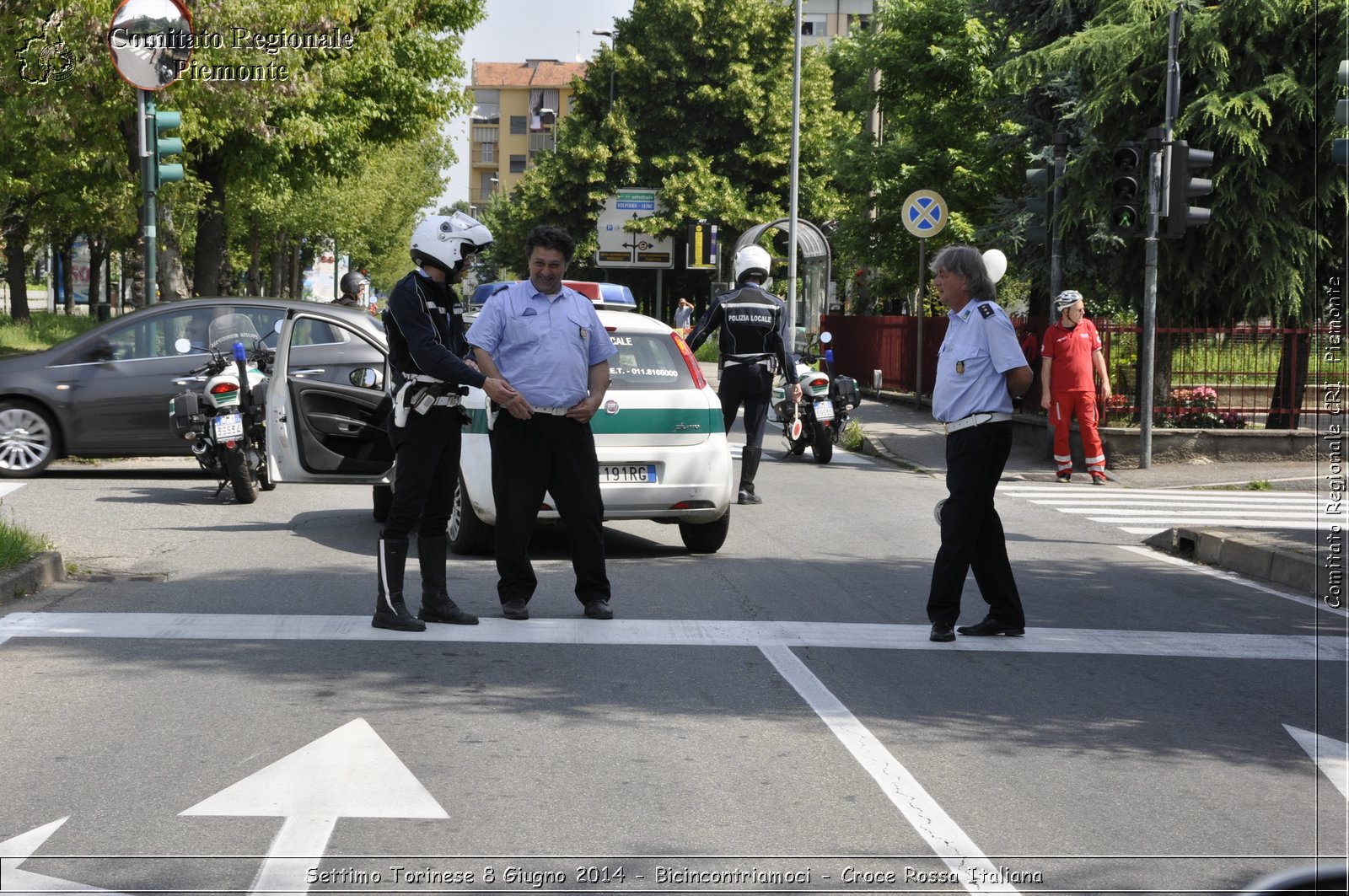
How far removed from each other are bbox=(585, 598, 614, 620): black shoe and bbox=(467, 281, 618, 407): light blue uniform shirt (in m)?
1.02

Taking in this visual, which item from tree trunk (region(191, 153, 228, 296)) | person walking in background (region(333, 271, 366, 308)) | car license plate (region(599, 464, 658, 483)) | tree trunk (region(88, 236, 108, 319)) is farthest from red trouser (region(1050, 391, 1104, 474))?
tree trunk (region(88, 236, 108, 319))

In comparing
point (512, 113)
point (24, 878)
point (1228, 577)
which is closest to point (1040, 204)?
point (1228, 577)

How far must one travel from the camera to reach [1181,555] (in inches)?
457

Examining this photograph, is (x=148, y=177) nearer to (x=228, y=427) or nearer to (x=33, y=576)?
(x=228, y=427)

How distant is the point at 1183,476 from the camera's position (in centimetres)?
1695

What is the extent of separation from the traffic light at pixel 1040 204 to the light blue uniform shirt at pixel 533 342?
10.9m

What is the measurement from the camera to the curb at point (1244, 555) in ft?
33.0

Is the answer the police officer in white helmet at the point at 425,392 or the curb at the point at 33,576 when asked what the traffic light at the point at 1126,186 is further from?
the curb at the point at 33,576

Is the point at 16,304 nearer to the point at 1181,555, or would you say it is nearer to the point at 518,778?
the point at 1181,555

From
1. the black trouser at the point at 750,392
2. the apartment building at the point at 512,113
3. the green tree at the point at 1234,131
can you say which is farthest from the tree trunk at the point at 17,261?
the apartment building at the point at 512,113

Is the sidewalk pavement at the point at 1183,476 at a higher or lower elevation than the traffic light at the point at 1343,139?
lower

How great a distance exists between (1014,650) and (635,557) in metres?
3.39

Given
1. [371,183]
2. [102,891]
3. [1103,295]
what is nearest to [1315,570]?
[102,891]

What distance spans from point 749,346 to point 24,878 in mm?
9450
